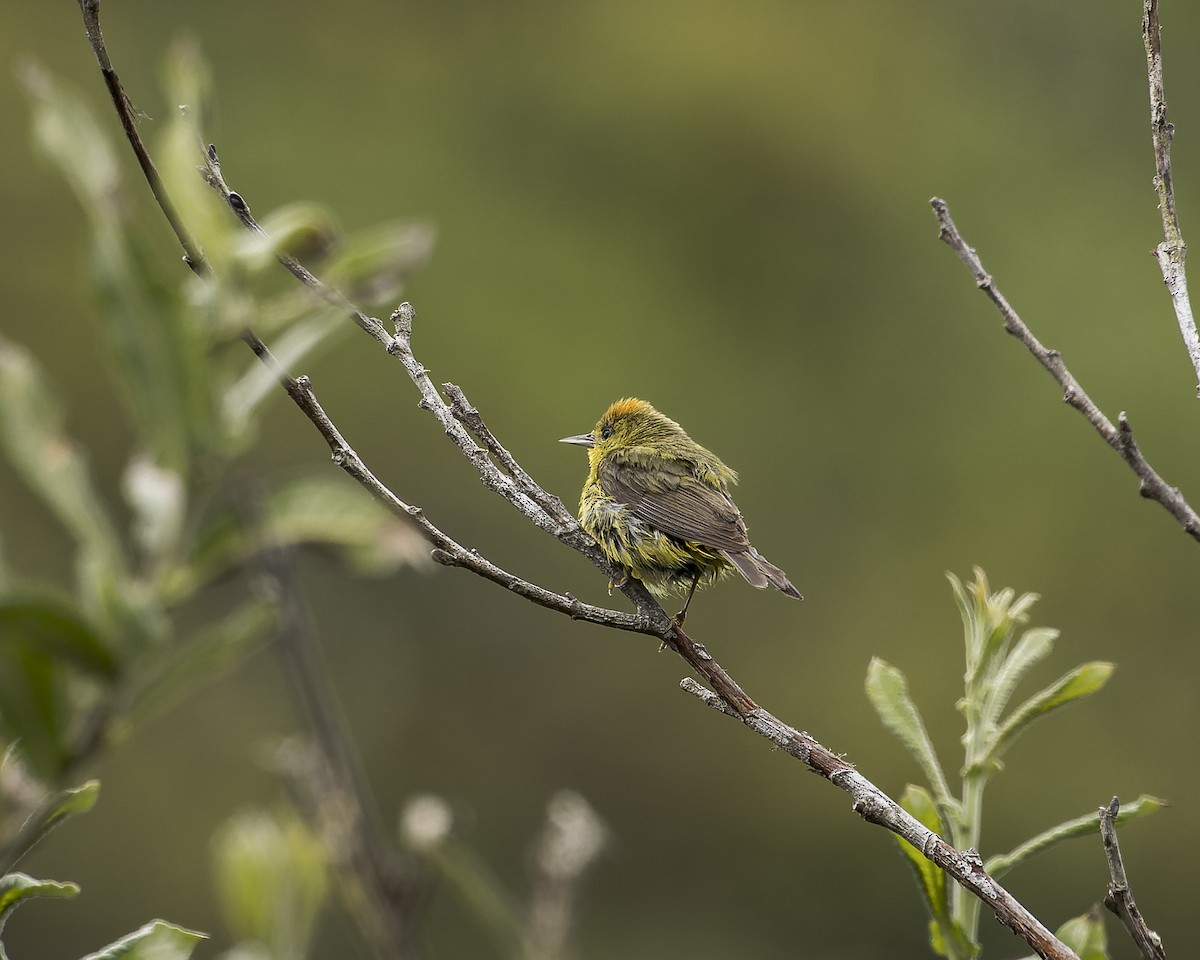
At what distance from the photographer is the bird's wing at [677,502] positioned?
430cm

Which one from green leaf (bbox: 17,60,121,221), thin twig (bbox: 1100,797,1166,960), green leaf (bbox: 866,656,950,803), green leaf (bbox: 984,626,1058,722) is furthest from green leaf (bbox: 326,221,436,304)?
green leaf (bbox: 984,626,1058,722)

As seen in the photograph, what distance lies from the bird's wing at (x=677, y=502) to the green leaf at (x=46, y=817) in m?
2.86

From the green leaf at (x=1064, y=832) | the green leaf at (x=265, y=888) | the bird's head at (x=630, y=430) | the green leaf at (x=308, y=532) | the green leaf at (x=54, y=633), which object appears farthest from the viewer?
the bird's head at (x=630, y=430)

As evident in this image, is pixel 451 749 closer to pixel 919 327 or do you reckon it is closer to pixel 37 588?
pixel 919 327

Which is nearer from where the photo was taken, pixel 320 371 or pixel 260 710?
pixel 260 710

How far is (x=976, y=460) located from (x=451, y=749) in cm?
749

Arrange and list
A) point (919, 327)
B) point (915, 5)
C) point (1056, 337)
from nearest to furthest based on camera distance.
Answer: point (1056, 337)
point (919, 327)
point (915, 5)

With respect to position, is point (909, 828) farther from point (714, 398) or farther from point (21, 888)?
point (714, 398)

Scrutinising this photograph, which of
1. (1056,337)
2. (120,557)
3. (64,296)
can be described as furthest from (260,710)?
(120,557)

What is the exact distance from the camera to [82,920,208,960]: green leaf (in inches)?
59.7

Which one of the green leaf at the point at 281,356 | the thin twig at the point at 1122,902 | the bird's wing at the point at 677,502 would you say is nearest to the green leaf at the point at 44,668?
the green leaf at the point at 281,356

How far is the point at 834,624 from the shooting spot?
16875mm

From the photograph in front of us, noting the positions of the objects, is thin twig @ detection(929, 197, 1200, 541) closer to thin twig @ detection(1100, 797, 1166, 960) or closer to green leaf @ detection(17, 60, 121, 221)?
thin twig @ detection(1100, 797, 1166, 960)

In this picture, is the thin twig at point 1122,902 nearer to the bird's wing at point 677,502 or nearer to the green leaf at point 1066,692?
the green leaf at point 1066,692
